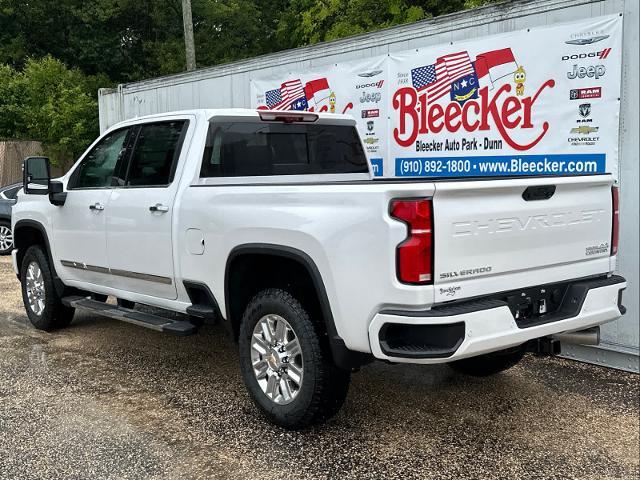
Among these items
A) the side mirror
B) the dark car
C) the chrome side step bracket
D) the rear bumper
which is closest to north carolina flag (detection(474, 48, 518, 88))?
the rear bumper

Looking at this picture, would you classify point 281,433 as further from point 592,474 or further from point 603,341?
point 603,341

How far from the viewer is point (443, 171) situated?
643cm

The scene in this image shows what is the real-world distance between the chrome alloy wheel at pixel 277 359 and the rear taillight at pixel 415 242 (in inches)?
36.7

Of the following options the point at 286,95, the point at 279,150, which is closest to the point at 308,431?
the point at 279,150

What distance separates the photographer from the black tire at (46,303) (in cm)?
635

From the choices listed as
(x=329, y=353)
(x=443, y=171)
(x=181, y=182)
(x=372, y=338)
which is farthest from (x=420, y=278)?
(x=443, y=171)

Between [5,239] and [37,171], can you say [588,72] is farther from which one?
[5,239]

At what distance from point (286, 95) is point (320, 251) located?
15.9ft

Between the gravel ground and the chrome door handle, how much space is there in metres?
→ 1.26

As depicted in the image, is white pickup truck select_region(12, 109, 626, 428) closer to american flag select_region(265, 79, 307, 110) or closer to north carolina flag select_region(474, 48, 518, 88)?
north carolina flag select_region(474, 48, 518, 88)

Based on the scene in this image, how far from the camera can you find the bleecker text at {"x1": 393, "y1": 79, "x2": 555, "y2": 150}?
18.9 ft

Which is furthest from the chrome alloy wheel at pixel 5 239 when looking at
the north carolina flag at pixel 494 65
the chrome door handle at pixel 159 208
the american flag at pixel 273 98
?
the north carolina flag at pixel 494 65

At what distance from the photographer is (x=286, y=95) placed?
8164 millimetres

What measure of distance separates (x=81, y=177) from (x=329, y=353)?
3.16 meters
